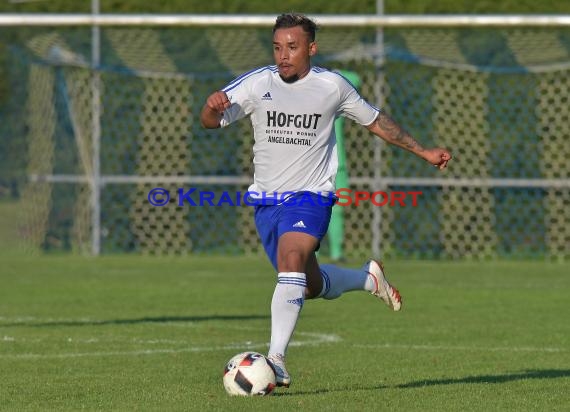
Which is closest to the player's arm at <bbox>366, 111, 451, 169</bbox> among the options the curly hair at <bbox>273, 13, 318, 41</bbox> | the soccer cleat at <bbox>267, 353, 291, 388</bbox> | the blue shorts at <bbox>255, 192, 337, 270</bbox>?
the blue shorts at <bbox>255, 192, 337, 270</bbox>

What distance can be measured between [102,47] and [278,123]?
1436 centimetres

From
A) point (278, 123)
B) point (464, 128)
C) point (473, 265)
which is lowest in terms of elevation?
Result: point (473, 265)

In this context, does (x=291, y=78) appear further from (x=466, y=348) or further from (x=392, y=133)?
(x=466, y=348)

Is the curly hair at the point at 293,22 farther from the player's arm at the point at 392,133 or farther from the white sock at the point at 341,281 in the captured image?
the white sock at the point at 341,281

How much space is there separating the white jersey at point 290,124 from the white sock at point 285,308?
60cm

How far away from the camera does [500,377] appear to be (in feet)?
27.3

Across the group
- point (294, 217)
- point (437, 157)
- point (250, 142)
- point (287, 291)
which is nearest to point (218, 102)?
point (294, 217)

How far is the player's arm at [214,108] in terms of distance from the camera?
7.87 meters

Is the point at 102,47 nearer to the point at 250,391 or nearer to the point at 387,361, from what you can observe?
the point at 387,361

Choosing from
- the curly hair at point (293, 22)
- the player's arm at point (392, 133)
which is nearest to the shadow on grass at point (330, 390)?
the player's arm at point (392, 133)

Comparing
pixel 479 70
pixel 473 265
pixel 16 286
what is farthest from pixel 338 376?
pixel 479 70

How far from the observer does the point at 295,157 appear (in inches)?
318

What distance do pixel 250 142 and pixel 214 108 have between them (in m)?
13.5

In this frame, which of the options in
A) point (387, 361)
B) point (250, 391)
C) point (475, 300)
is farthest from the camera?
point (475, 300)
